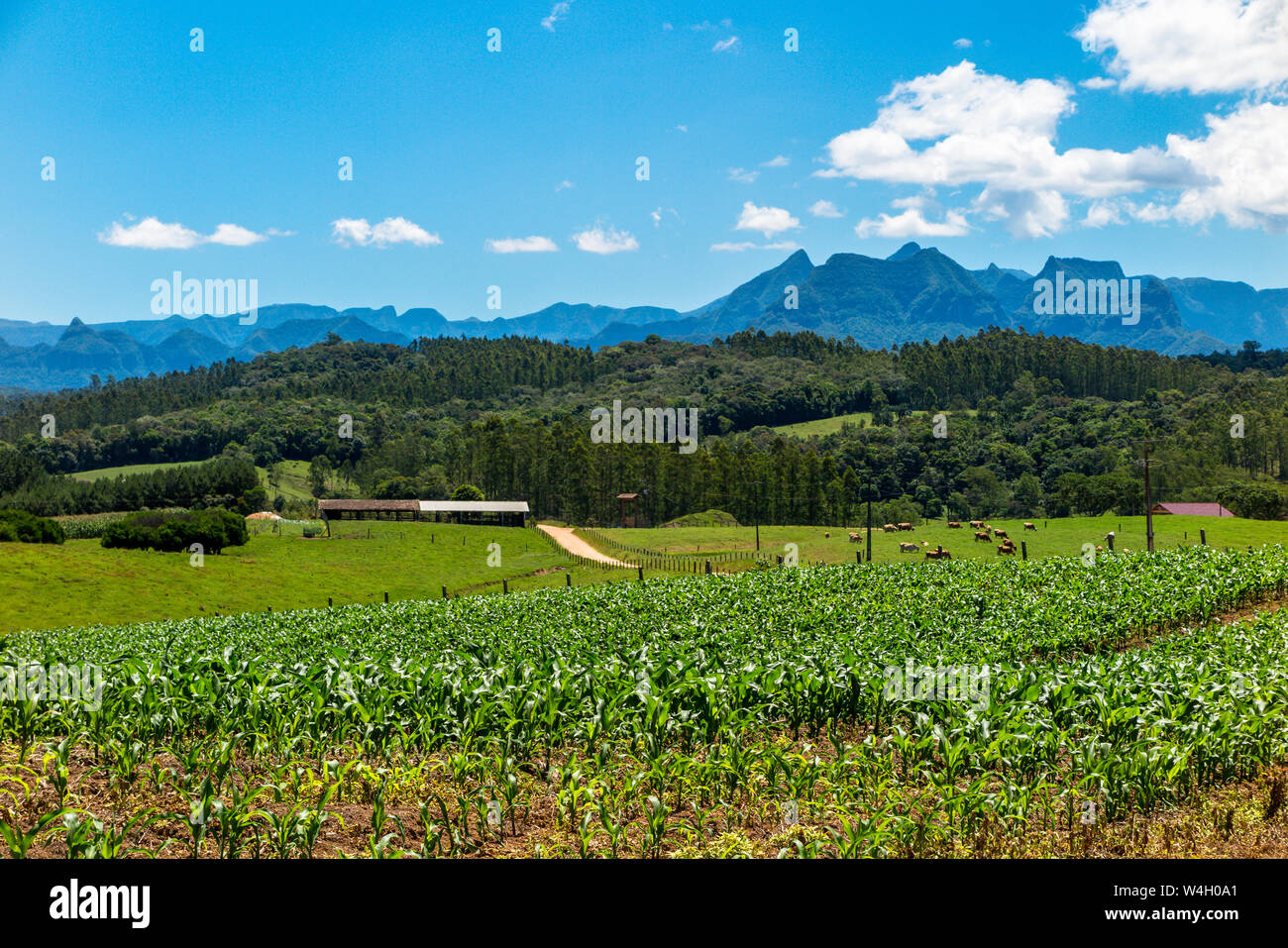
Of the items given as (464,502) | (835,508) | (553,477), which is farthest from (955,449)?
(464,502)

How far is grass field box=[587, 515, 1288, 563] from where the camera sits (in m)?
64.2

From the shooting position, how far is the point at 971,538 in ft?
244

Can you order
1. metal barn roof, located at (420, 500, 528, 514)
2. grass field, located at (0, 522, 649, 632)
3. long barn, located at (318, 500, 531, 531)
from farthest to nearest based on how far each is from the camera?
metal barn roof, located at (420, 500, 528, 514)
long barn, located at (318, 500, 531, 531)
grass field, located at (0, 522, 649, 632)

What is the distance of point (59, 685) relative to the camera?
11.5 metres

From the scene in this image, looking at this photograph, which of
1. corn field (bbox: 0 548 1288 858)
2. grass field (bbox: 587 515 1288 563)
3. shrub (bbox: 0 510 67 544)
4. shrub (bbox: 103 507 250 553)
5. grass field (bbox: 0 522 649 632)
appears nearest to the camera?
corn field (bbox: 0 548 1288 858)

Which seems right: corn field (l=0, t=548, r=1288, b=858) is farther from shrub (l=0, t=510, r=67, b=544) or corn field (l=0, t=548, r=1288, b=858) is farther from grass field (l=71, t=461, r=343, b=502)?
grass field (l=71, t=461, r=343, b=502)

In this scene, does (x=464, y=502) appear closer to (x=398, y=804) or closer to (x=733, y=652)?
(x=733, y=652)

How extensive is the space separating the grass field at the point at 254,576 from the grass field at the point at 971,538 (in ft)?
42.2

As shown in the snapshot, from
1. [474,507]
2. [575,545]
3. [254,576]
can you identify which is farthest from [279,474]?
[254,576]

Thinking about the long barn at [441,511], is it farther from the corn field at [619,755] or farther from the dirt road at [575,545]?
the corn field at [619,755]

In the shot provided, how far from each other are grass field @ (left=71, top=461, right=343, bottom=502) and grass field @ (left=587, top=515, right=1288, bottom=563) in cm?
10038

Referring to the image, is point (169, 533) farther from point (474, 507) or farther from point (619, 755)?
point (619, 755)

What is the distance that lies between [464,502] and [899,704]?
363ft

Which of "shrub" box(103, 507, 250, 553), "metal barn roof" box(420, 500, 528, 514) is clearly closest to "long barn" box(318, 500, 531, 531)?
"metal barn roof" box(420, 500, 528, 514)
